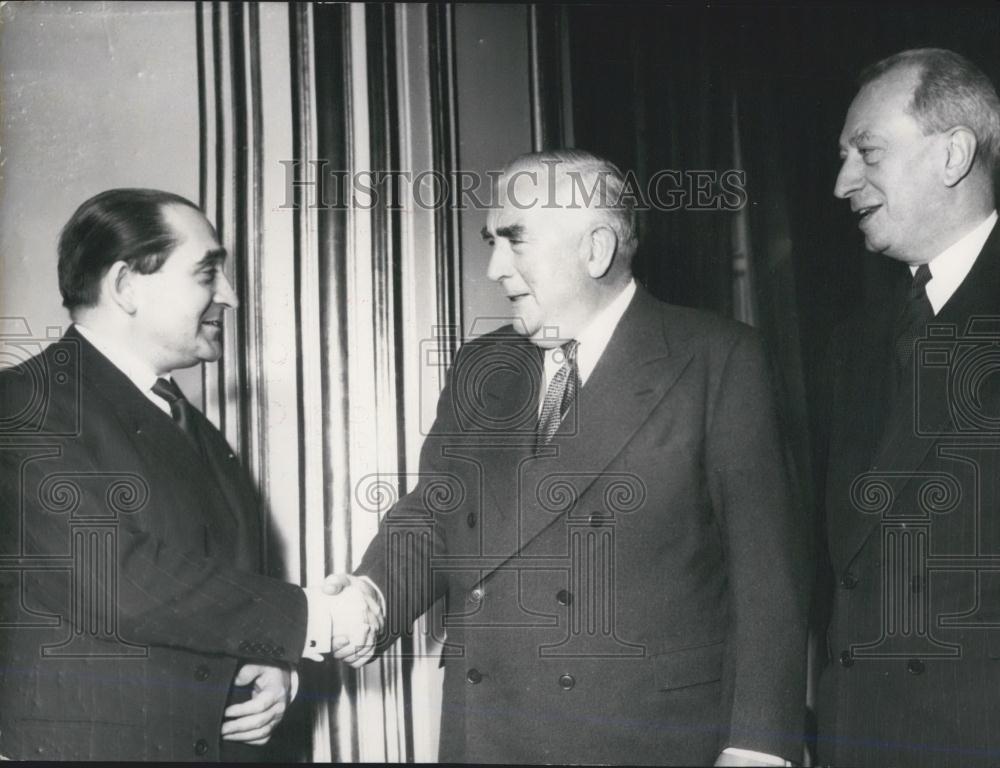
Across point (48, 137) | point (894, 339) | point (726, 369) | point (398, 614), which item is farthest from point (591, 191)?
point (48, 137)

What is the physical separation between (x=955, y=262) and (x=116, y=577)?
6.30 feet

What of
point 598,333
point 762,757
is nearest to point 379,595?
point 598,333

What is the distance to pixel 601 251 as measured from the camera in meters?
2.40

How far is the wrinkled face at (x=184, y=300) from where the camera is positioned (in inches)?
95.0

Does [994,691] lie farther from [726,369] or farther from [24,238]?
[24,238]

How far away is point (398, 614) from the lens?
243 cm

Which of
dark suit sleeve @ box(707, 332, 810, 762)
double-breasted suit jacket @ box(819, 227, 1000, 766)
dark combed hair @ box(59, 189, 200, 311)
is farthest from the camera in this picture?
dark combed hair @ box(59, 189, 200, 311)

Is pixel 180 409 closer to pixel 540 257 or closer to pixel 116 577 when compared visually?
pixel 116 577

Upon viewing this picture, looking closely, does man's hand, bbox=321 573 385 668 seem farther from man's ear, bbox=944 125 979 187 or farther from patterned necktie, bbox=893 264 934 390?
man's ear, bbox=944 125 979 187

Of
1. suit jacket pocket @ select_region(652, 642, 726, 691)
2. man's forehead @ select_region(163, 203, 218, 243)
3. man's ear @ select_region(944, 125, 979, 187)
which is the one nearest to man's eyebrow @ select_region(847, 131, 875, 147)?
man's ear @ select_region(944, 125, 979, 187)

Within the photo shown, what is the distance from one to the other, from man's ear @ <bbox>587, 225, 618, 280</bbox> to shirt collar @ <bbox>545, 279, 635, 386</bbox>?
0.06 meters

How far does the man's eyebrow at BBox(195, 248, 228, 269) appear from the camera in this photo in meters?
2.44

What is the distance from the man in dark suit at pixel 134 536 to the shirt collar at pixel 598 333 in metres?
Result: 0.73

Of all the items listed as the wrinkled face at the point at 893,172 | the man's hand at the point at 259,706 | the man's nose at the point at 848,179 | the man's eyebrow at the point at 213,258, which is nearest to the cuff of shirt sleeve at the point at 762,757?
the man's hand at the point at 259,706
